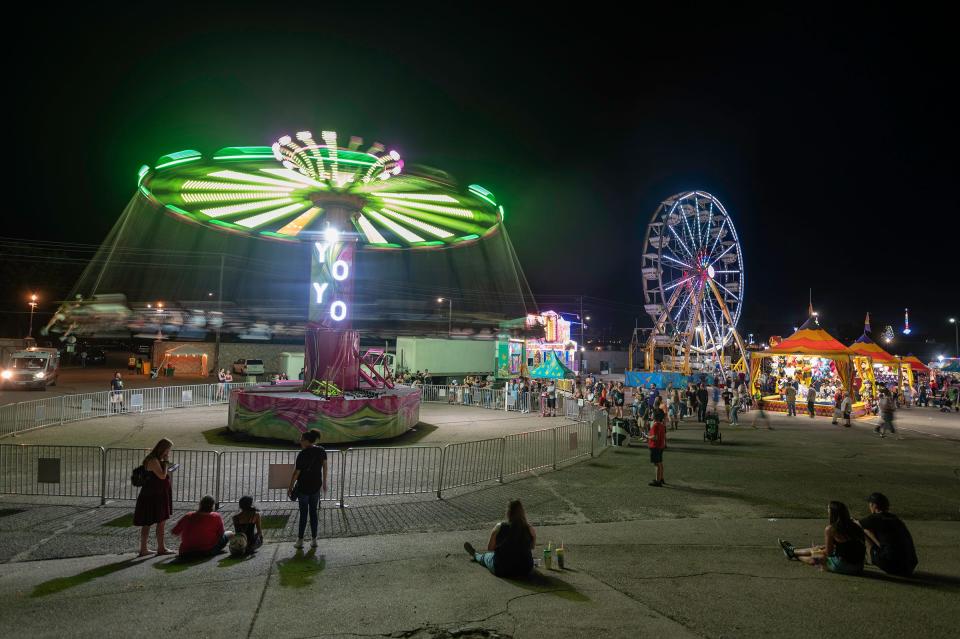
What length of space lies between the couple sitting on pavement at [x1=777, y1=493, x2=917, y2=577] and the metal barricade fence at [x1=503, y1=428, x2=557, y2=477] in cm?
509

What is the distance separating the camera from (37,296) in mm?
44531

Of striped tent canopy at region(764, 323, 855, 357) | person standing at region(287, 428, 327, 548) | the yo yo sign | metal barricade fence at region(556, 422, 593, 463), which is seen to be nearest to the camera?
person standing at region(287, 428, 327, 548)

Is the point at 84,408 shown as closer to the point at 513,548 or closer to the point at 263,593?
the point at 263,593

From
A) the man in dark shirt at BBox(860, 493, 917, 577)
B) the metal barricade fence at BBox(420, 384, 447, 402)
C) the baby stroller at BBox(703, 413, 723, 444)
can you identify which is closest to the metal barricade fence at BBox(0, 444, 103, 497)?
the man in dark shirt at BBox(860, 493, 917, 577)

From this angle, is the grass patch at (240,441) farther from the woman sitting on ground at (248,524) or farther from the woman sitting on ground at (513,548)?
the woman sitting on ground at (513,548)

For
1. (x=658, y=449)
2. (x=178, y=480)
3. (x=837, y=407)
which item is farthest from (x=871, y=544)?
(x=837, y=407)

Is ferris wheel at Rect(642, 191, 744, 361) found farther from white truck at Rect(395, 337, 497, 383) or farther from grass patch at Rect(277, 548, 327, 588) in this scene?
grass patch at Rect(277, 548, 327, 588)

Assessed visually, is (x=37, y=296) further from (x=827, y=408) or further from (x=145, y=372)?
(x=827, y=408)

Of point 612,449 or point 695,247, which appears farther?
point 695,247

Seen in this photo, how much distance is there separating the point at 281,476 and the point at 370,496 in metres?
1.52

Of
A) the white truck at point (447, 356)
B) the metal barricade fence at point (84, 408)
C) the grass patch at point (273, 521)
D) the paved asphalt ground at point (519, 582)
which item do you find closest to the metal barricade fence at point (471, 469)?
the paved asphalt ground at point (519, 582)

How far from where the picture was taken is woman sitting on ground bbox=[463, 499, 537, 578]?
511 centimetres

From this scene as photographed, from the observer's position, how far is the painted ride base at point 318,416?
1307 cm

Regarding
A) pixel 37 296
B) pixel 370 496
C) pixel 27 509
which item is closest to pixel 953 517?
pixel 370 496
